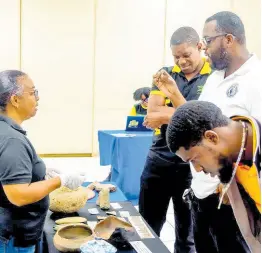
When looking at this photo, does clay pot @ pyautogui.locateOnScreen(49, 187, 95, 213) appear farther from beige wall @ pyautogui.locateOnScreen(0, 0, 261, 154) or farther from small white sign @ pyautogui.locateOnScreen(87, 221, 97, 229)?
beige wall @ pyautogui.locateOnScreen(0, 0, 261, 154)

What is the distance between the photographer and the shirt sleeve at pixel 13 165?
1.24 m

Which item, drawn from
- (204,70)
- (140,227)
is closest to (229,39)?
(204,70)

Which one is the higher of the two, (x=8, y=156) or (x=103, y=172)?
(x=8, y=156)

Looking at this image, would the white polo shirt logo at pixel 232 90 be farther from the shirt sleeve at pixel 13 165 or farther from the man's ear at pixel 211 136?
the shirt sleeve at pixel 13 165

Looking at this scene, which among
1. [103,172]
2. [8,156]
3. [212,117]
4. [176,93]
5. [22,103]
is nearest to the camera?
[212,117]

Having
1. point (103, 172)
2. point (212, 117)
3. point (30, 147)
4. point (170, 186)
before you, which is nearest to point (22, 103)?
point (30, 147)

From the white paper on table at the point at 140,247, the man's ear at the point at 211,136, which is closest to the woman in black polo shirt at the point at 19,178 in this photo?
the white paper on table at the point at 140,247

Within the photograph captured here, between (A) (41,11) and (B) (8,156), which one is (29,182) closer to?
(B) (8,156)

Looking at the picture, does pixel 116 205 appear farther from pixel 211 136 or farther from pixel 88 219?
pixel 211 136

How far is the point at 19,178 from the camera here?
124cm

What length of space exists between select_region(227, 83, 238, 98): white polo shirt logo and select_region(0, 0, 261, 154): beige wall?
171 inches

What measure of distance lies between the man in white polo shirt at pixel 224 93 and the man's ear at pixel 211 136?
1.46 feet

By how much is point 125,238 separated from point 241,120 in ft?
2.08

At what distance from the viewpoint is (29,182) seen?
1.28 m
